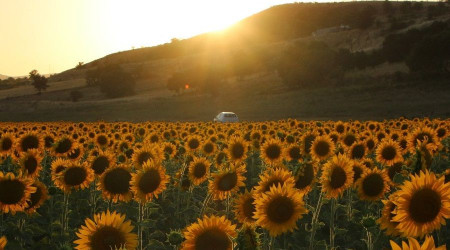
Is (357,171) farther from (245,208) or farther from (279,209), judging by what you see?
(279,209)

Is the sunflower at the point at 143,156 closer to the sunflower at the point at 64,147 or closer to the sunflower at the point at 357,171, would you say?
the sunflower at the point at 64,147

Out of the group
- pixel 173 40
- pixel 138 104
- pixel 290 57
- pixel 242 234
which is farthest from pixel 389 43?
pixel 173 40

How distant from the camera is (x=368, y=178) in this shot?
7465 mm


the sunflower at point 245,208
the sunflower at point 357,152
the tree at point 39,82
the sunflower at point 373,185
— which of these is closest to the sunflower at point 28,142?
the sunflower at point 245,208

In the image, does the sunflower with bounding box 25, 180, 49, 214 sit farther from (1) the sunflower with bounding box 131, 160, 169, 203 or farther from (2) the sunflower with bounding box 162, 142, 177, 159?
(2) the sunflower with bounding box 162, 142, 177, 159

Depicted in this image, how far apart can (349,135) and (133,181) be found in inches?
300

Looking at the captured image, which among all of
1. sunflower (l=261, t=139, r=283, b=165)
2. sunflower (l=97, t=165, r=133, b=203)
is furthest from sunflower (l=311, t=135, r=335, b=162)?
sunflower (l=97, t=165, r=133, b=203)

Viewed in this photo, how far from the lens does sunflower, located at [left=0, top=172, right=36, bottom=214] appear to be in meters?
6.05

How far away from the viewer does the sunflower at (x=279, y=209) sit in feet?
16.6

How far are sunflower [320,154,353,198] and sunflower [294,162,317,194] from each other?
12.1 inches

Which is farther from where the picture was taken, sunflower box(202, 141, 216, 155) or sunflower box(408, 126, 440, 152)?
sunflower box(202, 141, 216, 155)

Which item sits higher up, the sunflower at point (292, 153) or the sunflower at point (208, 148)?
the sunflower at point (292, 153)

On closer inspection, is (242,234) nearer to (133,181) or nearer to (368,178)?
(133,181)

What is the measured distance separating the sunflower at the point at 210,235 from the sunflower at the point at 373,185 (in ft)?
12.6
